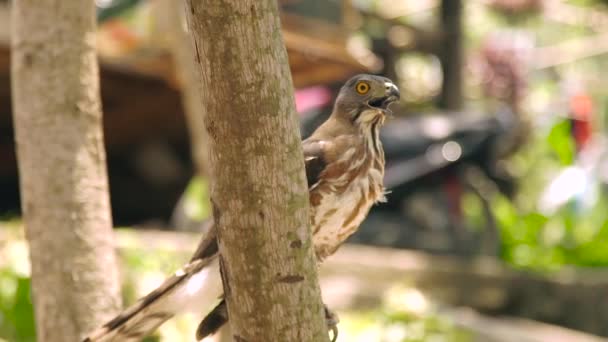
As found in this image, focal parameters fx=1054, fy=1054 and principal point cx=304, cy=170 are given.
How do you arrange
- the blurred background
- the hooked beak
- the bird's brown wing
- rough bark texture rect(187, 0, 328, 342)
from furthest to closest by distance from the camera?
the blurred background < the hooked beak < the bird's brown wing < rough bark texture rect(187, 0, 328, 342)

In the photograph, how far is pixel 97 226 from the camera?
9.52ft

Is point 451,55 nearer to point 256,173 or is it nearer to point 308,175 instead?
point 308,175

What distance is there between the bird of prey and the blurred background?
3.28ft

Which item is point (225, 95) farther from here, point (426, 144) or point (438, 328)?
point (426, 144)

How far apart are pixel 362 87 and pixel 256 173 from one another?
0.96 meters

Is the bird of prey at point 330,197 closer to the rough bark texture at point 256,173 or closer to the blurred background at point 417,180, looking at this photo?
the rough bark texture at point 256,173

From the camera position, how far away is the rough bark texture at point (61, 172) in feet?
9.41

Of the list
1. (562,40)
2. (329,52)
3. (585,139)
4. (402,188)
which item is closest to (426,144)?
(402,188)

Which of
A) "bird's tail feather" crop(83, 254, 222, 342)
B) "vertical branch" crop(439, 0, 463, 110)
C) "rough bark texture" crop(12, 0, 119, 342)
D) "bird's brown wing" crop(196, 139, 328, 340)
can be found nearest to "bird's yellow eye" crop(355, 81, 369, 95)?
"bird's brown wing" crop(196, 139, 328, 340)

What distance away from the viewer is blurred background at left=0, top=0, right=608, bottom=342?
17.0 ft

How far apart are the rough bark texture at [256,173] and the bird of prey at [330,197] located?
569 millimetres

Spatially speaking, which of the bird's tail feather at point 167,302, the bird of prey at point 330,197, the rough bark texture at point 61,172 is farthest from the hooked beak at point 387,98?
the rough bark texture at point 61,172

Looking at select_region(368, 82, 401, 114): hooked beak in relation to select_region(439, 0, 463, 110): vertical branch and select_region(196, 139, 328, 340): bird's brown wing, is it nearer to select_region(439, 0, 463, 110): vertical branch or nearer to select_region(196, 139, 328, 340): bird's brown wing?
select_region(196, 139, 328, 340): bird's brown wing

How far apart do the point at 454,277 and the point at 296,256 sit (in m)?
4.82
